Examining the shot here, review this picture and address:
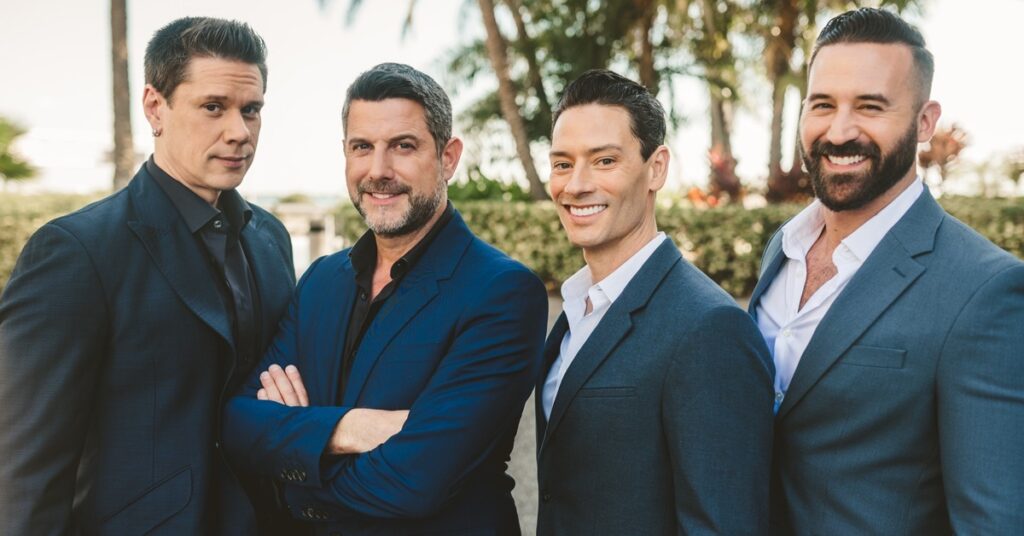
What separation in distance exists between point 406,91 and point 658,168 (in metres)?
0.87

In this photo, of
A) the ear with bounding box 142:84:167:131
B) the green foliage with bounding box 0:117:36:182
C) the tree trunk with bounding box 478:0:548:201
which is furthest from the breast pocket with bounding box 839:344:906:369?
the green foliage with bounding box 0:117:36:182

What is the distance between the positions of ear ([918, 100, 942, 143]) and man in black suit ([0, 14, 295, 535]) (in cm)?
215

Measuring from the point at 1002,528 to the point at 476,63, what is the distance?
20654 millimetres

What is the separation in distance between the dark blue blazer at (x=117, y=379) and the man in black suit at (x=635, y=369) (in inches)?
42.4

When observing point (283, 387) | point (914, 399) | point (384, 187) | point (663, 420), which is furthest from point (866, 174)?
point (283, 387)

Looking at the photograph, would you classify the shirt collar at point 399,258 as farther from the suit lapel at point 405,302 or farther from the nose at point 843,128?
the nose at point 843,128

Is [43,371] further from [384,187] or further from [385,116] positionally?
[385,116]

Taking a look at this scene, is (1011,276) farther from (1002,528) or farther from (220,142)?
(220,142)

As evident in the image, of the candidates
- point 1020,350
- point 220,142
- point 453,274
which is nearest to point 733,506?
point 1020,350

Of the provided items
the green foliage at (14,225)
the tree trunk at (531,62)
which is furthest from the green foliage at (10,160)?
the tree trunk at (531,62)

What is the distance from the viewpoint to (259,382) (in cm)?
275

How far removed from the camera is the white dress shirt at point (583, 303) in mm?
2580

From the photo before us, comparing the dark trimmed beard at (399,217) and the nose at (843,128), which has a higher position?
the nose at (843,128)

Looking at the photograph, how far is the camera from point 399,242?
286 cm
